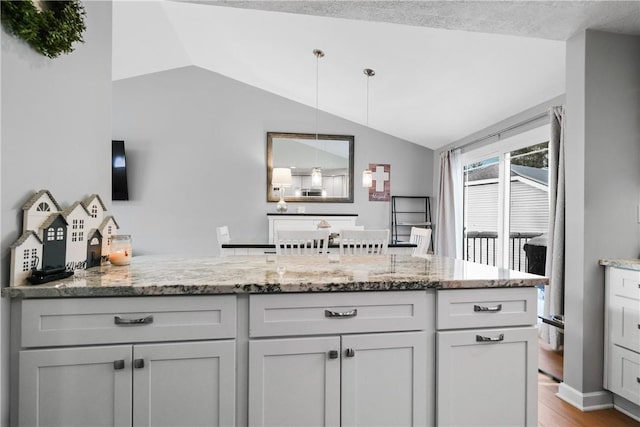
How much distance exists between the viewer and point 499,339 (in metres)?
1.39

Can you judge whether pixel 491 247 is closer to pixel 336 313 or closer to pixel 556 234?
pixel 556 234

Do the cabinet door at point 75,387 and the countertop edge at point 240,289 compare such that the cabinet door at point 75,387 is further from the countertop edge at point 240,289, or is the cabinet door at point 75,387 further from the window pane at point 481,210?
the window pane at point 481,210

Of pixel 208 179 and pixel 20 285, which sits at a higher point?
pixel 208 179

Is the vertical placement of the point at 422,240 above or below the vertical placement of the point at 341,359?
above

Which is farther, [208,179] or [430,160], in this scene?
[430,160]

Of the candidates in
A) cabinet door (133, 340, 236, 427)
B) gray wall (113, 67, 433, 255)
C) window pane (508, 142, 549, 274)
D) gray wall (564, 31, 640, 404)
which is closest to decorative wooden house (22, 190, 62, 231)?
cabinet door (133, 340, 236, 427)

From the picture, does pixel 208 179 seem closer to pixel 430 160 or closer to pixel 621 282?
pixel 430 160

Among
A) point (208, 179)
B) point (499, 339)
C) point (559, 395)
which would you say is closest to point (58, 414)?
point (499, 339)

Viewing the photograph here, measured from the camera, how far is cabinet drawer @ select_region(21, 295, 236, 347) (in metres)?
1.16

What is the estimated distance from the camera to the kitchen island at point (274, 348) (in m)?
1.17

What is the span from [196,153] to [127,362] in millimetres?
4661

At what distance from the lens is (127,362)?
1186 millimetres

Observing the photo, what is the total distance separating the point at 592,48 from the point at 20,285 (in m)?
3.15

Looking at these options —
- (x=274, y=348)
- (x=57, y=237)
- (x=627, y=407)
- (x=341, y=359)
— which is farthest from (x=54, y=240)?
(x=627, y=407)
